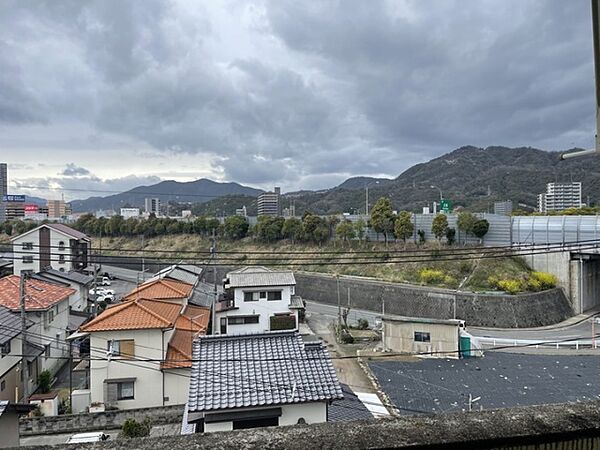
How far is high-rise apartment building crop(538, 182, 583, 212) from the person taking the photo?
64000 millimetres

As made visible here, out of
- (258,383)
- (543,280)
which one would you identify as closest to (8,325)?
(258,383)

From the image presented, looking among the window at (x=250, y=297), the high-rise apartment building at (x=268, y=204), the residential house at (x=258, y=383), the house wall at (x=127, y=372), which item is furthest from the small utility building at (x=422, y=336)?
the high-rise apartment building at (x=268, y=204)

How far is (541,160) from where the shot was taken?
346 feet

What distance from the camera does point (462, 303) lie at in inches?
983

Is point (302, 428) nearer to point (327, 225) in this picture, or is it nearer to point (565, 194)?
point (327, 225)

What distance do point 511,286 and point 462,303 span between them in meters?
3.18

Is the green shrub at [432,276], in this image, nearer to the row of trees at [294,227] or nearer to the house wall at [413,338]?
the row of trees at [294,227]

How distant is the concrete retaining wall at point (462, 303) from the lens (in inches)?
938

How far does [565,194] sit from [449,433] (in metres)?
78.5

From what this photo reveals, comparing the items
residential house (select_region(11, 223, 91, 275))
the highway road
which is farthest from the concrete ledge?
residential house (select_region(11, 223, 91, 275))

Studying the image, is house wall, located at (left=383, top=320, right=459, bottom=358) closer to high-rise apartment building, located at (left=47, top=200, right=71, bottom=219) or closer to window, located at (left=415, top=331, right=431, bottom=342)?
window, located at (left=415, top=331, right=431, bottom=342)

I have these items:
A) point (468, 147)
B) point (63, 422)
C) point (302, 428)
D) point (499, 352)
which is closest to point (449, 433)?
point (302, 428)

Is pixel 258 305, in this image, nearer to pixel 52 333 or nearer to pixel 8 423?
pixel 52 333

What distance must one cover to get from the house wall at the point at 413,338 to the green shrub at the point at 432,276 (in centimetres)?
1160
